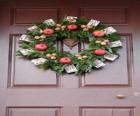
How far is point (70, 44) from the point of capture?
7.05 ft

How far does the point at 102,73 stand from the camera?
2.12m

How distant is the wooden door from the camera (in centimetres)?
207

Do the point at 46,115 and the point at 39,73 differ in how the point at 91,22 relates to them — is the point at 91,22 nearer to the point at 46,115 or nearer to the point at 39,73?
the point at 39,73

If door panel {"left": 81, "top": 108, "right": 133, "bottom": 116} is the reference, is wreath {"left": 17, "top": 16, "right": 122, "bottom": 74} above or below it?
above

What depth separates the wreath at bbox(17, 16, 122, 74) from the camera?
6.81 feet

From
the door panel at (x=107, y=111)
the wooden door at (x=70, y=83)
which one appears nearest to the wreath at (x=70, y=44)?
the wooden door at (x=70, y=83)

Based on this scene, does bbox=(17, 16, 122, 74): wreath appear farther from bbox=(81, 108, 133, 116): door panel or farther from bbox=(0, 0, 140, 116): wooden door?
bbox=(81, 108, 133, 116): door panel

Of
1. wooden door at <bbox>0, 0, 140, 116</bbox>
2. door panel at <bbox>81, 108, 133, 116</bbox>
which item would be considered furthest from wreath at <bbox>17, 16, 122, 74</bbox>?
door panel at <bbox>81, 108, 133, 116</bbox>

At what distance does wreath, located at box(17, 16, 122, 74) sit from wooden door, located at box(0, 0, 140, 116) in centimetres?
5

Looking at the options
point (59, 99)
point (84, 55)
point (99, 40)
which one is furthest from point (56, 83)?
point (99, 40)

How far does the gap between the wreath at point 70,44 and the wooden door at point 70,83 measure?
0.05 meters

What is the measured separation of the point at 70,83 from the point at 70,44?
24 cm

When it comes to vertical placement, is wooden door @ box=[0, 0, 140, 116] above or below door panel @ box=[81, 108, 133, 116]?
above

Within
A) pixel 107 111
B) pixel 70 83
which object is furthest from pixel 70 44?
pixel 107 111
